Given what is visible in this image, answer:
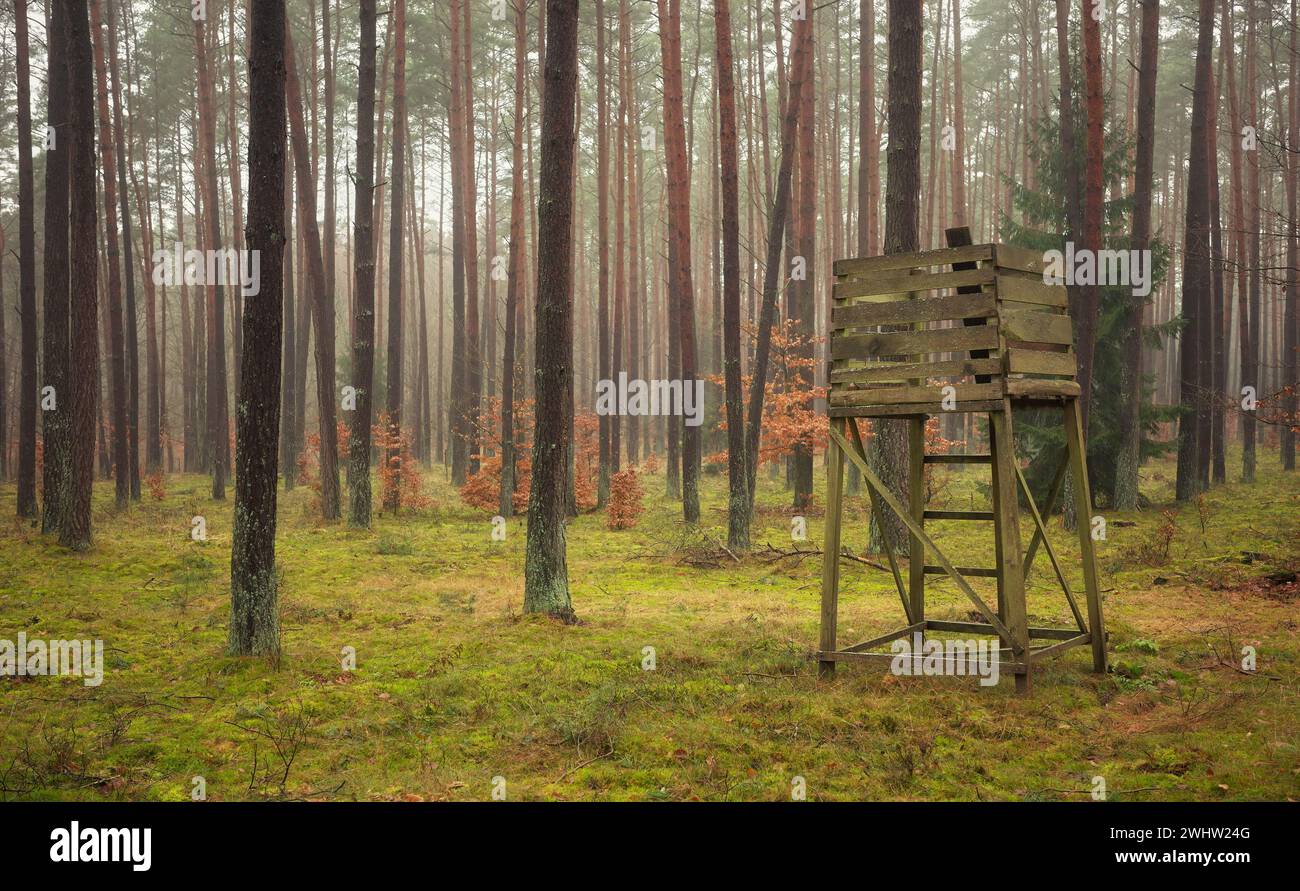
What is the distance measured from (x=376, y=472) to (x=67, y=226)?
17547 mm

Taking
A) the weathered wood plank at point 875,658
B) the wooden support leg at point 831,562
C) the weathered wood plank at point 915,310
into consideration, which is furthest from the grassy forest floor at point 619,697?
the weathered wood plank at point 915,310

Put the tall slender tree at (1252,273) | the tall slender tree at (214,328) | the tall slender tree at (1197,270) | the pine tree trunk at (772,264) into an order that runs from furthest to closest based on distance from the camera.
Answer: the tall slender tree at (214,328) < the tall slender tree at (1252,273) < the tall slender tree at (1197,270) < the pine tree trunk at (772,264)

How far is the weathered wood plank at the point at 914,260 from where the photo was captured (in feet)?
22.8

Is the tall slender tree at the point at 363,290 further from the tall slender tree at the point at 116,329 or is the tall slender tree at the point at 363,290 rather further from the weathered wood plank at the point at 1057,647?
the weathered wood plank at the point at 1057,647

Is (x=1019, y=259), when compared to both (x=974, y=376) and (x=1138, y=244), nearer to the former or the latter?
(x=974, y=376)

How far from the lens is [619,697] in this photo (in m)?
7.09

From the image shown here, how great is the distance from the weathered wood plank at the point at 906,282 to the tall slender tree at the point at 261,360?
4.94 meters

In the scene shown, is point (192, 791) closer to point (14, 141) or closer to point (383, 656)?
point (383, 656)

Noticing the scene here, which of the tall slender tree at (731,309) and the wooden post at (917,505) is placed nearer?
the wooden post at (917,505)

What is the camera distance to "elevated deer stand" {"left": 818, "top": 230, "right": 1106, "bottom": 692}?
6867mm

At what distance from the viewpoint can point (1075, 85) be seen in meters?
19.9

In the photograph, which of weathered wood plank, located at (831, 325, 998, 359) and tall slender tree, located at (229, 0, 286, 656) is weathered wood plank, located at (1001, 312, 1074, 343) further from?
tall slender tree, located at (229, 0, 286, 656)
